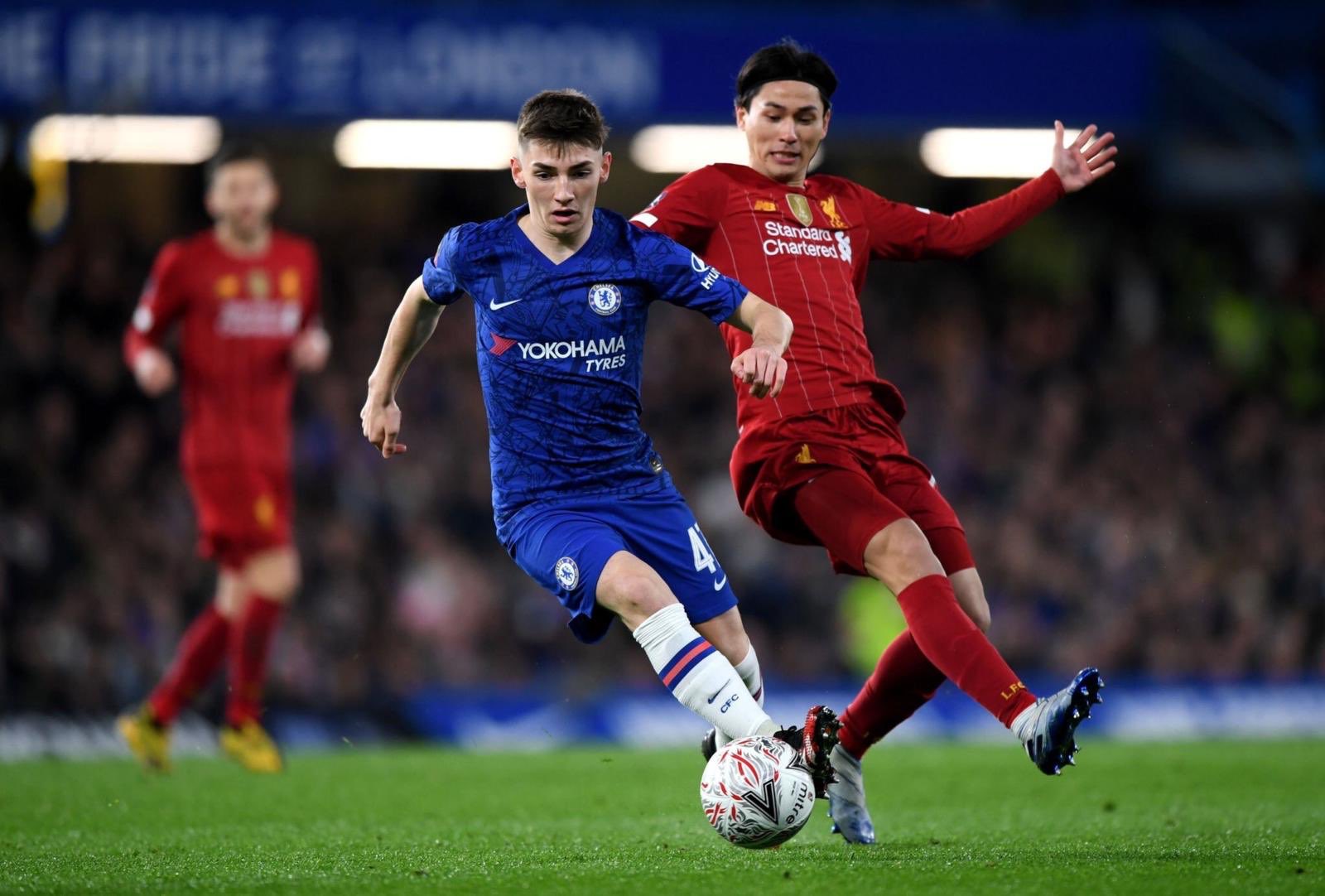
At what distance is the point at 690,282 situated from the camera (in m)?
5.18

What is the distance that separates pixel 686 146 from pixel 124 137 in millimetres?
4665

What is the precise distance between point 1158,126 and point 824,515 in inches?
406

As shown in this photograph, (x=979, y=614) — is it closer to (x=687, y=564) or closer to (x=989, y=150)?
(x=687, y=564)

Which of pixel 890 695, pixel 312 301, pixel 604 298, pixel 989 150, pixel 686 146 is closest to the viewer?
pixel 604 298

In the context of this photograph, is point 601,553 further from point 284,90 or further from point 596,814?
point 284,90

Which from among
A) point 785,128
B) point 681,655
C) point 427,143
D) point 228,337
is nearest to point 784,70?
point 785,128

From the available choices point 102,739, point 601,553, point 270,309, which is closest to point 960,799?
point 601,553

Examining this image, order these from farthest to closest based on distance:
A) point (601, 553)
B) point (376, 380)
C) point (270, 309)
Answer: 1. point (270, 309)
2. point (376, 380)
3. point (601, 553)

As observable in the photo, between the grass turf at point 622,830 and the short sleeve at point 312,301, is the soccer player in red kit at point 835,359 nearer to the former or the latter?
the grass turf at point 622,830

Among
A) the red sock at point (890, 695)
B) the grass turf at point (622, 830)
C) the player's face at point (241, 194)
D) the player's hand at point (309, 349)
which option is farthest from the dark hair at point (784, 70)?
the player's face at point (241, 194)

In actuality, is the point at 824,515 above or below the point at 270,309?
below

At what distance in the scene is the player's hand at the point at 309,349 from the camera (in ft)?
29.0

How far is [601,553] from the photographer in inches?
197

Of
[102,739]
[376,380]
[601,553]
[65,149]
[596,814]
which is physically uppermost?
[65,149]
